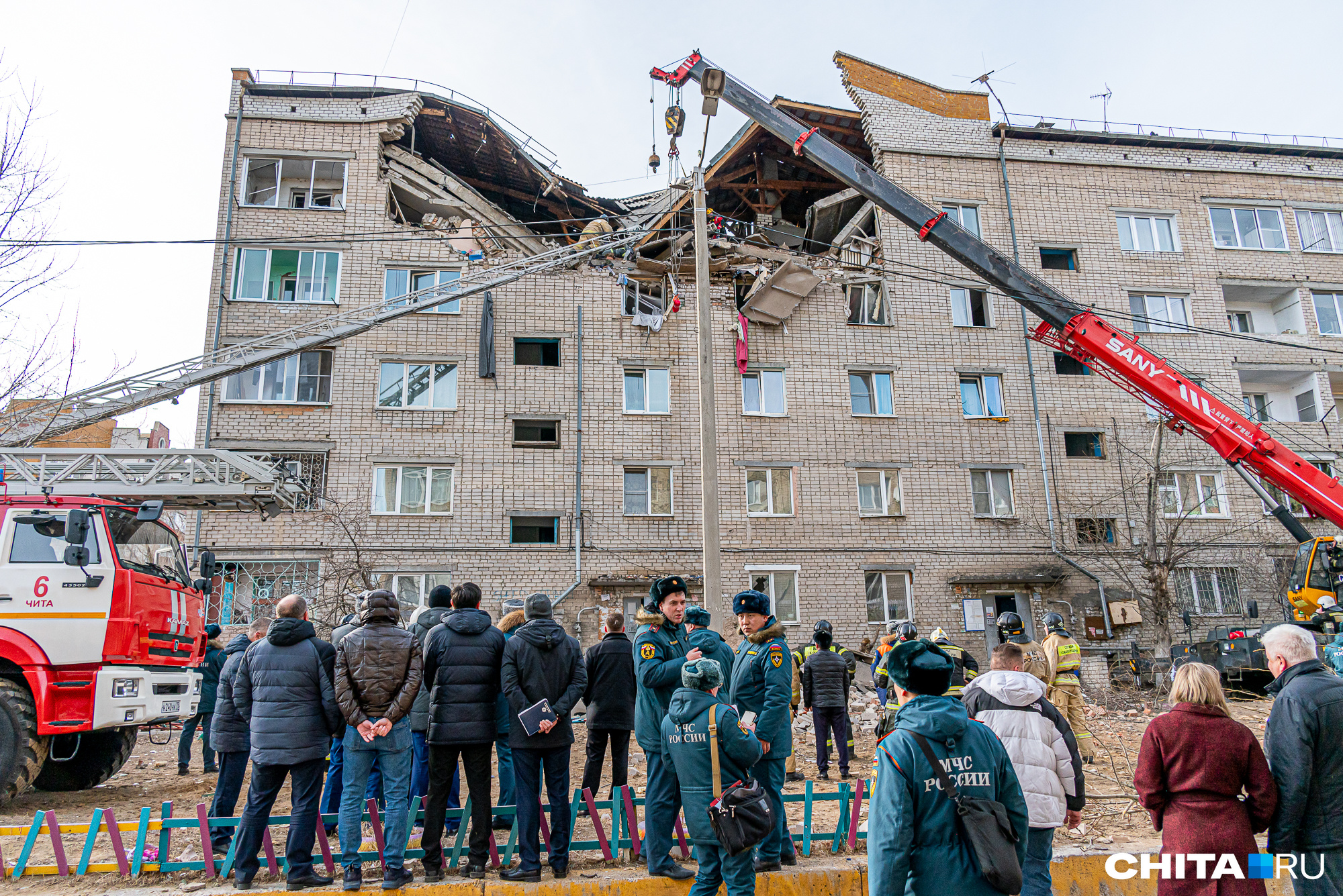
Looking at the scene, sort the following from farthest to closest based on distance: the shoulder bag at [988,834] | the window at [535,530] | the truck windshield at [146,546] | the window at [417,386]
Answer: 1. the window at [417,386]
2. the window at [535,530]
3. the truck windshield at [146,546]
4. the shoulder bag at [988,834]

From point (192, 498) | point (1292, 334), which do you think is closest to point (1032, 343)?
point (1292, 334)

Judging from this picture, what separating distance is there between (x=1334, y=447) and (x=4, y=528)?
31.1 meters

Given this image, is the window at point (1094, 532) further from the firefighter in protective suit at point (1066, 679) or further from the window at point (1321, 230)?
the firefighter in protective suit at point (1066, 679)

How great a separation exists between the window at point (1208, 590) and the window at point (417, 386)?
20450 mm

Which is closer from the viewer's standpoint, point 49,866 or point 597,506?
point 49,866

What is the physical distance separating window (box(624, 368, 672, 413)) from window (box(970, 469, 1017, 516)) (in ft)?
29.1

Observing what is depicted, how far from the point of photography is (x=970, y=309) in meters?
23.9

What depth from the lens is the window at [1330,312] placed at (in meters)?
25.3

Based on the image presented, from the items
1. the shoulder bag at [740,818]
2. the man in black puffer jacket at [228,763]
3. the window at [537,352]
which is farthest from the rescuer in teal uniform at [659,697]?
the window at [537,352]

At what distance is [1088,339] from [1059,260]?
9.47 meters

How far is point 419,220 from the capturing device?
25.4 m

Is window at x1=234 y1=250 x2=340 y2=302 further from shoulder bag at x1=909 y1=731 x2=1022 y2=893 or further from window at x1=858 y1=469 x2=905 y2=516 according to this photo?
shoulder bag at x1=909 y1=731 x2=1022 y2=893

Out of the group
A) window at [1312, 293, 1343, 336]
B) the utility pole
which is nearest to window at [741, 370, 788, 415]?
the utility pole

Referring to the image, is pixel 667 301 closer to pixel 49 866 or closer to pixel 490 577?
pixel 490 577
